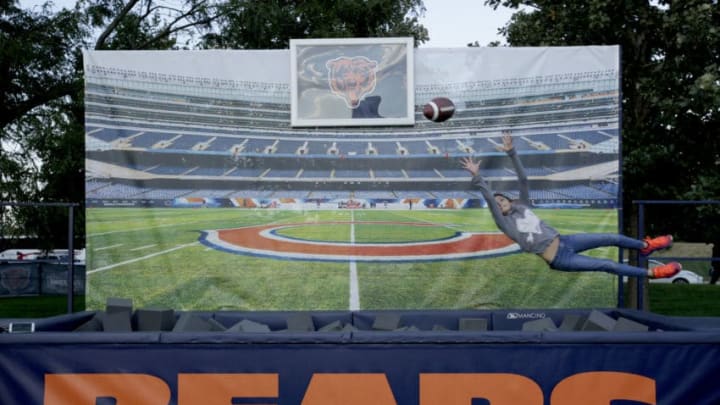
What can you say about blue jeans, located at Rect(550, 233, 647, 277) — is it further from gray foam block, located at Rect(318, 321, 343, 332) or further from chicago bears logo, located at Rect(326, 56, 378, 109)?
gray foam block, located at Rect(318, 321, 343, 332)

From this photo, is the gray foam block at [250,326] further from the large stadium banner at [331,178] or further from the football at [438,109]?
the football at [438,109]

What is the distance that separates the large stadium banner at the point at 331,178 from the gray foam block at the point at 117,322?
5.63 ft

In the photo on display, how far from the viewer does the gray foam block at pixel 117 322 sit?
5785mm

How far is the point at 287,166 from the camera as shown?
25.2ft

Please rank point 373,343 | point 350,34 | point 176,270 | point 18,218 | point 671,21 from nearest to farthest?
point 373,343 → point 176,270 → point 671,21 → point 18,218 → point 350,34

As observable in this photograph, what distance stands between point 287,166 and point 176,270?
160cm

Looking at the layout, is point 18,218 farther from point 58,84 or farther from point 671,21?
point 671,21

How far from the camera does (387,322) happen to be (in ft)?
19.3

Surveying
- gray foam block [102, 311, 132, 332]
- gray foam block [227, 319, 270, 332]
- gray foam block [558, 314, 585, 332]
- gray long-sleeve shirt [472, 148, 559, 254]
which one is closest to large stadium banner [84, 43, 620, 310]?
gray long-sleeve shirt [472, 148, 559, 254]

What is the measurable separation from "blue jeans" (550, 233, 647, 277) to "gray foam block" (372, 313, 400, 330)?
2.24 m

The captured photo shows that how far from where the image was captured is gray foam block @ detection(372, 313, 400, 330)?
5.83 meters

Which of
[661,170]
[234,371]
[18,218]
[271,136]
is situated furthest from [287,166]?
[18,218]

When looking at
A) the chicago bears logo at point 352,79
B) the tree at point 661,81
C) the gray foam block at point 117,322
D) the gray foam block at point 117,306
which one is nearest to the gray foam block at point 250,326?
the gray foam block at point 117,322

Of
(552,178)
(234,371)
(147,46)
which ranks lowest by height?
(234,371)
